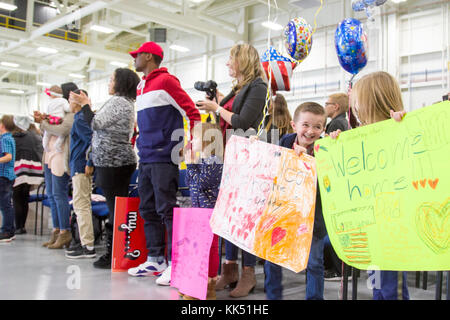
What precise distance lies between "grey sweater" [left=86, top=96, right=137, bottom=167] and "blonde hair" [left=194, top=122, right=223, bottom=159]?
2.89ft

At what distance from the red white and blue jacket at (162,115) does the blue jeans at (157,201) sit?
69mm

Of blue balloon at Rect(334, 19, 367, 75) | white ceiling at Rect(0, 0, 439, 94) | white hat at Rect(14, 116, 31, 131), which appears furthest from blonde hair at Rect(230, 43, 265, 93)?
white ceiling at Rect(0, 0, 439, 94)

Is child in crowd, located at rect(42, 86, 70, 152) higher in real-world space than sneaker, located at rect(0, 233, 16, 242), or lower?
higher

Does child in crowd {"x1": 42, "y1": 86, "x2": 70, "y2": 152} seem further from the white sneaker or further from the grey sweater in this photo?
the white sneaker

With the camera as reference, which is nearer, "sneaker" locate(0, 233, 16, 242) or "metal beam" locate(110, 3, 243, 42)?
"sneaker" locate(0, 233, 16, 242)

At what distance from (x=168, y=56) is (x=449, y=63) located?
8431 millimetres

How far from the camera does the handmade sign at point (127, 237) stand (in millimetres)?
2697

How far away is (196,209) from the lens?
78.8 inches

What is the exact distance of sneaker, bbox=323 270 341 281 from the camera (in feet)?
8.44

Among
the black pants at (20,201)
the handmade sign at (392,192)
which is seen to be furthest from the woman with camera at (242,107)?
the black pants at (20,201)

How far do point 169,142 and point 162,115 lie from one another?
0.17 metres

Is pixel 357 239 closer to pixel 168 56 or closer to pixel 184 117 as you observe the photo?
pixel 184 117

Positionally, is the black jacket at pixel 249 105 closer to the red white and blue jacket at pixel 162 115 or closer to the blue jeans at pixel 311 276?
the red white and blue jacket at pixel 162 115
